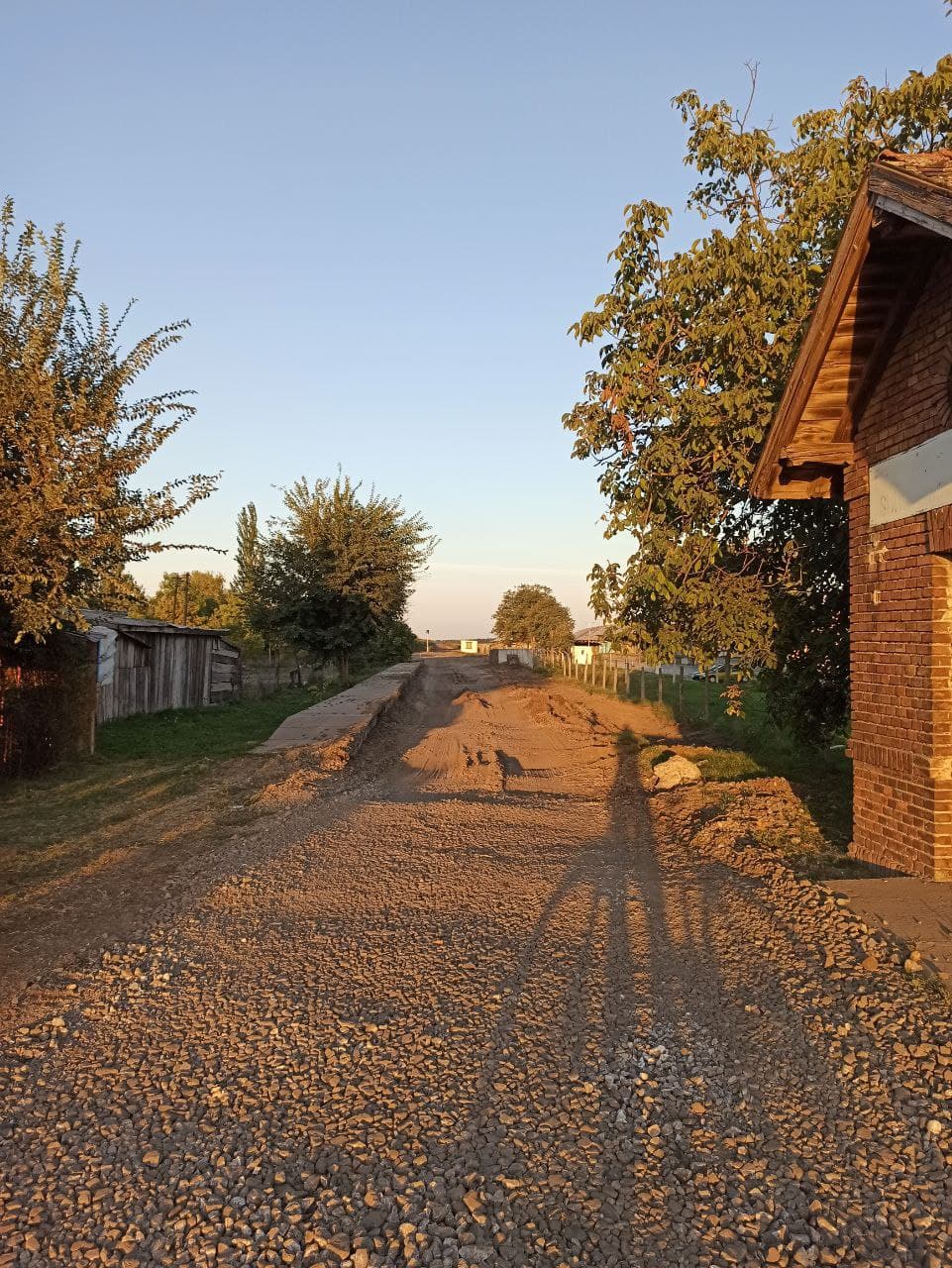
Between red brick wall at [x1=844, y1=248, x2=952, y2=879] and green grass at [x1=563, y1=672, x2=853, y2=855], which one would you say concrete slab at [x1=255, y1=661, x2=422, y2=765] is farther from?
red brick wall at [x1=844, y1=248, x2=952, y2=879]

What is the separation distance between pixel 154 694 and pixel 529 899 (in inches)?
683

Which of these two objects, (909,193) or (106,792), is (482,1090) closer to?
(909,193)

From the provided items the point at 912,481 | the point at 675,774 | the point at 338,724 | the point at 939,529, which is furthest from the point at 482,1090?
the point at 338,724

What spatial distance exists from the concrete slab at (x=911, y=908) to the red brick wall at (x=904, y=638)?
23cm

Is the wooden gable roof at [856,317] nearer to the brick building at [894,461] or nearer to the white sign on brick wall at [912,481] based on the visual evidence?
the brick building at [894,461]

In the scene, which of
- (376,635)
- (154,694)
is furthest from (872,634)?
(376,635)

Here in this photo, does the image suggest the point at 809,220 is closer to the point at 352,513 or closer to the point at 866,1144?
the point at 866,1144

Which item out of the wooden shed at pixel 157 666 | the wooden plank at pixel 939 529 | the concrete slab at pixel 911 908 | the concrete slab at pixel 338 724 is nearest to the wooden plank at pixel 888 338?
the wooden plank at pixel 939 529

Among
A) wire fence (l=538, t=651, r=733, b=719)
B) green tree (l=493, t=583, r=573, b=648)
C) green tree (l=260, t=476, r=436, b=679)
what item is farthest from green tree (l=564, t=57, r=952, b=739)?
green tree (l=493, t=583, r=573, b=648)

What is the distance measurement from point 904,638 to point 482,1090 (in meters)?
4.14

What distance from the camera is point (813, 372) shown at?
19.3 ft

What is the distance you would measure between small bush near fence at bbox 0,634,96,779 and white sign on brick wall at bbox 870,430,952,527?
1054cm

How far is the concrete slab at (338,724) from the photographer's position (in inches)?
515

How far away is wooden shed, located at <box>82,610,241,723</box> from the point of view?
1759 centimetres
